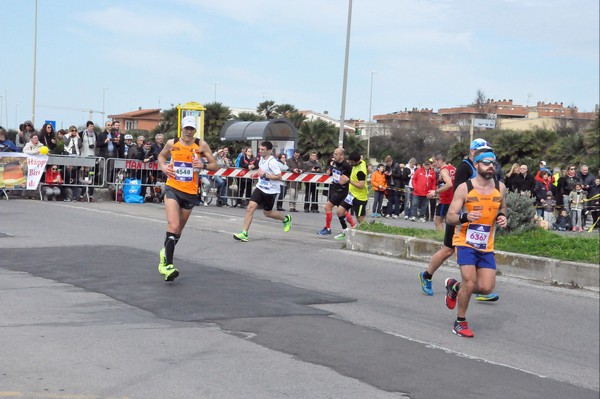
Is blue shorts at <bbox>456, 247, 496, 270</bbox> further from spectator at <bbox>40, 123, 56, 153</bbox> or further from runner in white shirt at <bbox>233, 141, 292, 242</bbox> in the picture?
spectator at <bbox>40, 123, 56, 153</bbox>

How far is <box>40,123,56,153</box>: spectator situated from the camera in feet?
80.2

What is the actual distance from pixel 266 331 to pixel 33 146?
1712 centimetres

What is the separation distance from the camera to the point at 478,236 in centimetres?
834

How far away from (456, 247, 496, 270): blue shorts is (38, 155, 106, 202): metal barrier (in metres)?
17.2

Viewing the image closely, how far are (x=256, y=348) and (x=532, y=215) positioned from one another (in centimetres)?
761

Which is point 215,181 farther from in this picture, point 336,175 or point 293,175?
point 336,175

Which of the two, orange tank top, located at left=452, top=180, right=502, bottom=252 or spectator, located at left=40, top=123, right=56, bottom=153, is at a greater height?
spectator, located at left=40, top=123, right=56, bottom=153

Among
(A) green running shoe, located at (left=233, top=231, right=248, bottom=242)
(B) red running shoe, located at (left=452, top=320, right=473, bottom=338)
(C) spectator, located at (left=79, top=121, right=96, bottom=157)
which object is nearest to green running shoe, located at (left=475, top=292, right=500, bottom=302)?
(B) red running shoe, located at (left=452, top=320, right=473, bottom=338)

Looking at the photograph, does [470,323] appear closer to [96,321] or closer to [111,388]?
[96,321]

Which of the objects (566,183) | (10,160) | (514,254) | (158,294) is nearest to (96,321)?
(158,294)

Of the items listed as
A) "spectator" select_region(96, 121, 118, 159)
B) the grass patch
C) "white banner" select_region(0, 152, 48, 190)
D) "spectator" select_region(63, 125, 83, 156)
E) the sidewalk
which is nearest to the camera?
the sidewalk

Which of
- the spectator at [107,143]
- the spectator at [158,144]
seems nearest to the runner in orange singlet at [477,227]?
the spectator at [158,144]

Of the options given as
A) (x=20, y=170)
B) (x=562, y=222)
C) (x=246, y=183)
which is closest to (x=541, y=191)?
(x=562, y=222)

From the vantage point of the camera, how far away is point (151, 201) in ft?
83.5
